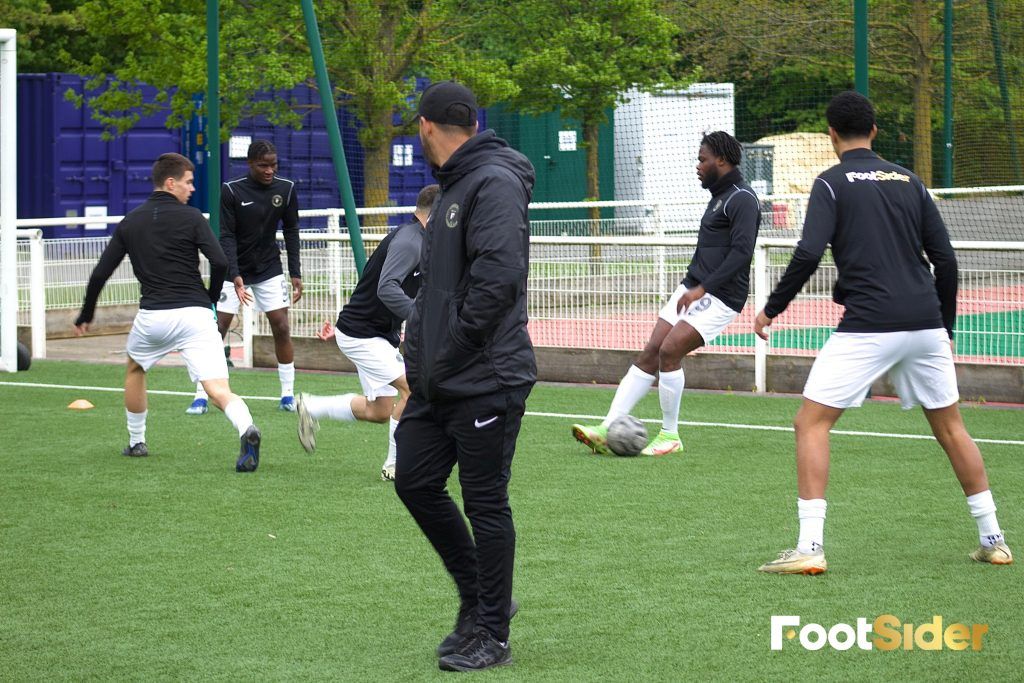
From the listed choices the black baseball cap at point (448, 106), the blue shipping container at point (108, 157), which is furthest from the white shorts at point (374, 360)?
the blue shipping container at point (108, 157)

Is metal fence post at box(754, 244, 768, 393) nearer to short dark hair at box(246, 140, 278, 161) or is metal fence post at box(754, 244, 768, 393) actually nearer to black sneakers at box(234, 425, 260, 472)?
short dark hair at box(246, 140, 278, 161)

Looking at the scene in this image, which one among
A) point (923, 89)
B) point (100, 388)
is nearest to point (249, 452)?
point (100, 388)

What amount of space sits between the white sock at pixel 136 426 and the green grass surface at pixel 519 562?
0.21 metres

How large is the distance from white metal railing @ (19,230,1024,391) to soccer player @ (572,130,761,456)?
290cm

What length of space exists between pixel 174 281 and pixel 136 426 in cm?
111

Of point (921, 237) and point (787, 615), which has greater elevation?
point (921, 237)

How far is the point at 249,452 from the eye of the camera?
9211mm

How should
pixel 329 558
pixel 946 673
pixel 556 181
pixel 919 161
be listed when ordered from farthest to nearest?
1. pixel 556 181
2. pixel 919 161
3. pixel 329 558
4. pixel 946 673

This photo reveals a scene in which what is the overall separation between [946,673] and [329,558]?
2962mm

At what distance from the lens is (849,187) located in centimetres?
643

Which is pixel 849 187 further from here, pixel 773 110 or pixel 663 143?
pixel 773 110

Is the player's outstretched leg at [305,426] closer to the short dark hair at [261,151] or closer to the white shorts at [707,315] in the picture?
the white shorts at [707,315]

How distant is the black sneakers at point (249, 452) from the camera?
915 centimetres

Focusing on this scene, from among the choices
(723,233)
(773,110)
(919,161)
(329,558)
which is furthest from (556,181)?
(329,558)
